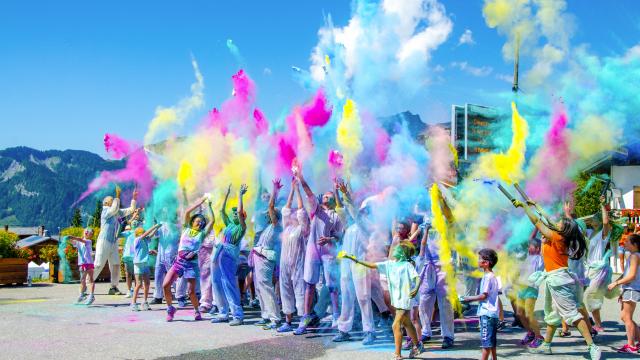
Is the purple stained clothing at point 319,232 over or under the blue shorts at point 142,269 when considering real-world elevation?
over

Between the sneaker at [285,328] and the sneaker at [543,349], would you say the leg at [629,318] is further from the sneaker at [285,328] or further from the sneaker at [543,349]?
the sneaker at [285,328]

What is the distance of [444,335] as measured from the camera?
736 centimetres

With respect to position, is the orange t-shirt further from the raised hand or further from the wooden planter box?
the wooden planter box

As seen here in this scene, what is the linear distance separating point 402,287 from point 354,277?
Result: 121cm

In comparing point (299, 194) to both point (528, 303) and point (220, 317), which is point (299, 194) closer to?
point (220, 317)

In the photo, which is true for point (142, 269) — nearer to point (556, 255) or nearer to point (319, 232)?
point (319, 232)

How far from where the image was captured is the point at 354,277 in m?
7.61

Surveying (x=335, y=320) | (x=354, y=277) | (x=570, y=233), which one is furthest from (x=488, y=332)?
(x=335, y=320)

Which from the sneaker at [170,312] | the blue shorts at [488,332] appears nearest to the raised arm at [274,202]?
the sneaker at [170,312]

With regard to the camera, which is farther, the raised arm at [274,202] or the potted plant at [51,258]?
the potted plant at [51,258]

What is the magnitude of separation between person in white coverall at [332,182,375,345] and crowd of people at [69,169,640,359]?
13mm

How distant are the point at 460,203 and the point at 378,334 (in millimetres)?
2067

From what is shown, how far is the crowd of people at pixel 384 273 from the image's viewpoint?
6707mm

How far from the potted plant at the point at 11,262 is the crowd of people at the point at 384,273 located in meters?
6.25
